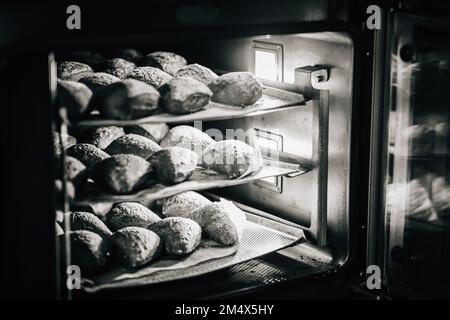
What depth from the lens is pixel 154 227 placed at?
1.83 metres

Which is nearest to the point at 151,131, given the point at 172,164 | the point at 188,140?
the point at 188,140

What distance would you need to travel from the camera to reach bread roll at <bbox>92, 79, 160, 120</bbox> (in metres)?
1.58

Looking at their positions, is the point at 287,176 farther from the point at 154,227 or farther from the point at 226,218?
the point at 154,227

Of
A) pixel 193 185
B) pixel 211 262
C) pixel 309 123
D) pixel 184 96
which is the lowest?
pixel 211 262

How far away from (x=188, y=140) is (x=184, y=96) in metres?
0.32

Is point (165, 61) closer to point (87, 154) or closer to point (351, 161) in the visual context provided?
point (87, 154)

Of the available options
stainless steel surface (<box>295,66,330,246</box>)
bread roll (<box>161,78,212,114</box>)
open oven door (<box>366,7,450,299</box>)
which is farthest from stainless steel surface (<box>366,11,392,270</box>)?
bread roll (<box>161,78,212,114</box>)

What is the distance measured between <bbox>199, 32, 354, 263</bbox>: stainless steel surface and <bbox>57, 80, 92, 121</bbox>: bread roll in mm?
388

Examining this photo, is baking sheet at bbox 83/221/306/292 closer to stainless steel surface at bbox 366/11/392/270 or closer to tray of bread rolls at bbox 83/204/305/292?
tray of bread rolls at bbox 83/204/305/292

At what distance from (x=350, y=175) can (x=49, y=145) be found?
0.73 m

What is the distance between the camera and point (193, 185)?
67.0 inches

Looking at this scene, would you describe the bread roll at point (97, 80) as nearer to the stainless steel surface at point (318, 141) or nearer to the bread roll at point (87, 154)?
the bread roll at point (87, 154)
